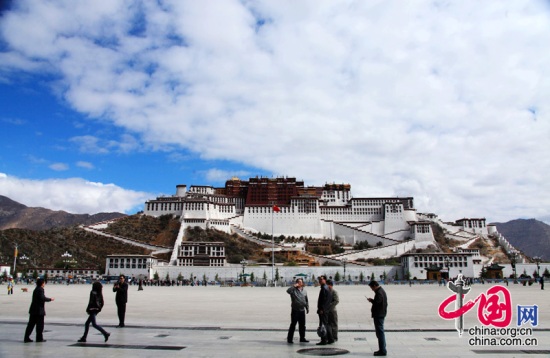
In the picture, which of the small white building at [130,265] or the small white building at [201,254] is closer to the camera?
the small white building at [130,265]

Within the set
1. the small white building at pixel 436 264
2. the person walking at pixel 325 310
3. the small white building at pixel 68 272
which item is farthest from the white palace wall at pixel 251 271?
the person walking at pixel 325 310

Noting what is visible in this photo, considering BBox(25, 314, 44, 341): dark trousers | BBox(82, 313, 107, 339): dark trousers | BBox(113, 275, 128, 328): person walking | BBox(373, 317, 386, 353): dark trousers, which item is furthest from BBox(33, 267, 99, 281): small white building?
BBox(373, 317, 386, 353): dark trousers

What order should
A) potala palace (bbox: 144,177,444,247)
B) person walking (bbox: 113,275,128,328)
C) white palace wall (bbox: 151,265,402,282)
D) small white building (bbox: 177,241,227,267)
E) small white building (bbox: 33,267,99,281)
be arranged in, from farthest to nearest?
potala palace (bbox: 144,177,444,247) → small white building (bbox: 177,241,227,267) → white palace wall (bbox: 151,265,402,282) → small white building (bbox: 33,267,99,281) → person walking (bbox: 113,275,128,328)

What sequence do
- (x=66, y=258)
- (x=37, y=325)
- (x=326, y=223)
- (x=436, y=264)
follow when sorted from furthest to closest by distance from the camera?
(x=326, y=223) → (x=436, y=264) → (x=66, y=258) → (x=37, y=325)

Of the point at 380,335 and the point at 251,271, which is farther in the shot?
the point at 251,271

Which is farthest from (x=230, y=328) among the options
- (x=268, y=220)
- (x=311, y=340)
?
(x=268, y=220)

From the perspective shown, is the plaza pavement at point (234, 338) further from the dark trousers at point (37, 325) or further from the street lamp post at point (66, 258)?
the street lamp post at point (66, 258)

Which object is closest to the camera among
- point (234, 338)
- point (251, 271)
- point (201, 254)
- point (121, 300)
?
point (234, 338)

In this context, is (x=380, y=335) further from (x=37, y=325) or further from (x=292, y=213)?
(x=292, y=213)

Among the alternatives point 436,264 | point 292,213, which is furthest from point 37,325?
point 292,213

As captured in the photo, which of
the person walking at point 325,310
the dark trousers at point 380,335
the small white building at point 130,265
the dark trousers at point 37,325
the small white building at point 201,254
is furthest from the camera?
the small white building at point 201,254

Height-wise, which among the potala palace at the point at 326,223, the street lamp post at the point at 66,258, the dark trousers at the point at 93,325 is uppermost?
the potala palace at the point at 326,223

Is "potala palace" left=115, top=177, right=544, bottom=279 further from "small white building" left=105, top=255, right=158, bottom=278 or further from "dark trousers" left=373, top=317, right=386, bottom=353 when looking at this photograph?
"dark trousers" left=373, top=317, right=386, bottom=353

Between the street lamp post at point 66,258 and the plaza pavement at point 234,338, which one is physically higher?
the street lamp post at point 66,258
